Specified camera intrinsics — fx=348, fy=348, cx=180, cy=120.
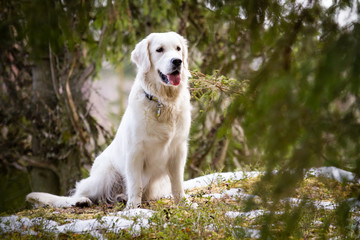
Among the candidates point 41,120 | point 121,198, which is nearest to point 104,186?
point 121,198

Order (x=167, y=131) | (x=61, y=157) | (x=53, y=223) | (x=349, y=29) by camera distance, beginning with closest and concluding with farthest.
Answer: (x=349, y=29) → (x=53, y=223) → (x=167, y=131) → (x=61, y=157)

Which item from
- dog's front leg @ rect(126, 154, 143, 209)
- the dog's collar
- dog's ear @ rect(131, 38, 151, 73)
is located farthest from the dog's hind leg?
dog's ear @ rect(131, 38, 151, 73)

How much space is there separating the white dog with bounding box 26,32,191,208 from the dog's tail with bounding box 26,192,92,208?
0.19 m

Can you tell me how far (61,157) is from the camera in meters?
6.38

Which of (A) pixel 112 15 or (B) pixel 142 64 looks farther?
(A) pixel 112 15

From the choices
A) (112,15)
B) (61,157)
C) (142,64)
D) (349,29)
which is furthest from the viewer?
(61,157)

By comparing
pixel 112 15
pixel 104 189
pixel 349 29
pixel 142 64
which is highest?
pixel 112 15

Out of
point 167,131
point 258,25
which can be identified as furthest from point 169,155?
point 258,25

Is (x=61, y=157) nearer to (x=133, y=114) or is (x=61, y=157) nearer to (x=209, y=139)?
(x=209, y=139)

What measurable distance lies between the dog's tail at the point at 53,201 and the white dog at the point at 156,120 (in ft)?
0.63

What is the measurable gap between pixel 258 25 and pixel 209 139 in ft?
15.3

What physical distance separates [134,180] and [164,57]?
4.17 ft

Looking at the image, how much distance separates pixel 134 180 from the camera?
11.6ft

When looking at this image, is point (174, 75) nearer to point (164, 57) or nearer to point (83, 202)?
point (164, 57)
